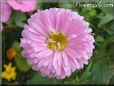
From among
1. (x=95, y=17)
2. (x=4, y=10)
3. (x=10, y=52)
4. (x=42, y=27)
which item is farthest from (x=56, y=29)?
(x=10, y=52)

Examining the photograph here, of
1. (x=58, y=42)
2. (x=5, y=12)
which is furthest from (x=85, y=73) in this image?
(x=5, y=12)

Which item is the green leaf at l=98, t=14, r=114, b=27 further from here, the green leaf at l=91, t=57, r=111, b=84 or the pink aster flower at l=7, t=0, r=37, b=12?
the pink aster flower at l=7, t=0, r=37, b=12

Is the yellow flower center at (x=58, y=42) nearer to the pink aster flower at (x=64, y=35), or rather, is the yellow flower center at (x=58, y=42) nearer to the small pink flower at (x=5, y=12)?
the pink aster flower at (x=64, y=35)

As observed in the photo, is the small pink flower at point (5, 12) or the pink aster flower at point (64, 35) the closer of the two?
the pink aster flower at point (64, 35)

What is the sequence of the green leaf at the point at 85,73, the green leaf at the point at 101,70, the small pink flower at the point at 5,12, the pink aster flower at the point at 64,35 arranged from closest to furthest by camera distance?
the pink aster flower at the point at 64,35 < the green leaf at the point at 85,73 < the green leaf at the point at 101,70 < the small pink flower at the point at 5,12

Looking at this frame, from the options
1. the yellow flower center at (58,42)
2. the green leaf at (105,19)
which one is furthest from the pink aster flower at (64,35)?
the green leaf at (105,19)

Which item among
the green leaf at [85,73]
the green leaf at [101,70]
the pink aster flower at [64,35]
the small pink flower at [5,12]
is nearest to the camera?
the pink aster flower at [64,35]

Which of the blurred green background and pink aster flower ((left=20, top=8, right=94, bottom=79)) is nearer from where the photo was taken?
pink aster flower ((left=20, top=8, right=94, bottom=79))

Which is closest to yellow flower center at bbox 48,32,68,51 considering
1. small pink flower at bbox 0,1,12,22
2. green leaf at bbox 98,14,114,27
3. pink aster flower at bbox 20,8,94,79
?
pink aster flower at bbox 20,8,94,79
